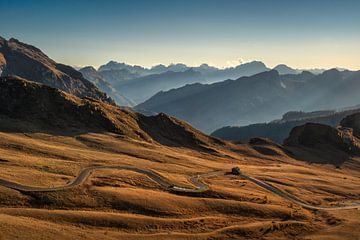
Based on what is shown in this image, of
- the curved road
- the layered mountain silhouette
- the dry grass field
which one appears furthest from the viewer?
the layered mountain silhouette

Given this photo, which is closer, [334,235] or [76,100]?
[334,235]

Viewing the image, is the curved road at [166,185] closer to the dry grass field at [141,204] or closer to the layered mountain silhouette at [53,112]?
the dry grass field at [141,204]

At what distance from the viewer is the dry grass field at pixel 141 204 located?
243 ft

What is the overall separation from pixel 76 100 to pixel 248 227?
13385 cm

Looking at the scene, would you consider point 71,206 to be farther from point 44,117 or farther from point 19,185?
point 44,117

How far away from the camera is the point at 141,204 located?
87688 millimetres

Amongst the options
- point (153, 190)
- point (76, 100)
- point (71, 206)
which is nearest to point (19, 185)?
point (71, 206)

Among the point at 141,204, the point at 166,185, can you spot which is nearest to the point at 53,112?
the point at 166,185

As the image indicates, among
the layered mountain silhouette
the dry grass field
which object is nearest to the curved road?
the dry grass field

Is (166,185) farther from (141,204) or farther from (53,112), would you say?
(53,112)

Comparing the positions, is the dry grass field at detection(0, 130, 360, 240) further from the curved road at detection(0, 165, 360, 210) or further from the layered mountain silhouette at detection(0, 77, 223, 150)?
the layered mountain silhouette at detection(0, 77, 223, 150)

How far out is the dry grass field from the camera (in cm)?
7400

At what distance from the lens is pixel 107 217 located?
256ft

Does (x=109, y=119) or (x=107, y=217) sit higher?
(x=109, y=119)
